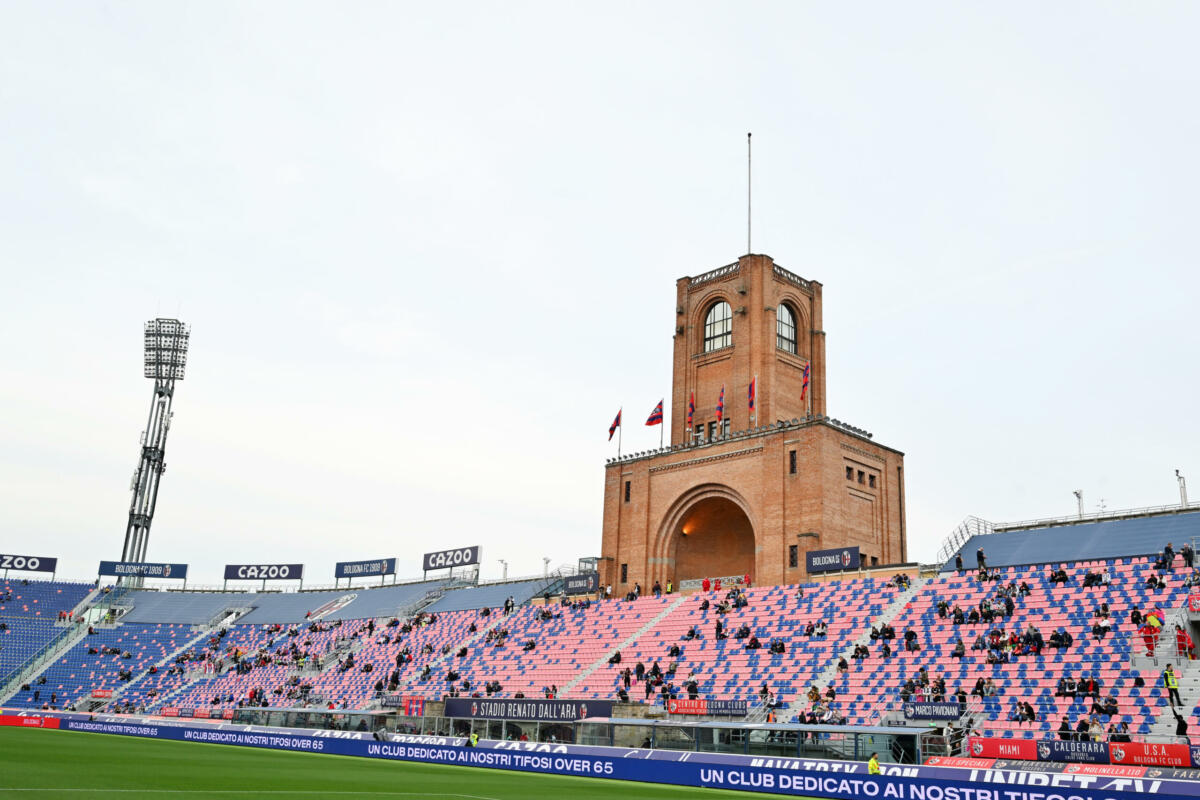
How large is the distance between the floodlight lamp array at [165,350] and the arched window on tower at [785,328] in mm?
52435

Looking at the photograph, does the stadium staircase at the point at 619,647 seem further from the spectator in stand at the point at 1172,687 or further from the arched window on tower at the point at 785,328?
the spectator in stand at the point at 1172,687

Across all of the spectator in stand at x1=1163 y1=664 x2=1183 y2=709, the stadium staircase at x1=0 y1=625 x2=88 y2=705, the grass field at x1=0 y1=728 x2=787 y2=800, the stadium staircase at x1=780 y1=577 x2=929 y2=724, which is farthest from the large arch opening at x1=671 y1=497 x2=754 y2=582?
the stadium staircase at x1=0 y1=625 x2=88 y2=705

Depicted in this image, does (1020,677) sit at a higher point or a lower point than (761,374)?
lower

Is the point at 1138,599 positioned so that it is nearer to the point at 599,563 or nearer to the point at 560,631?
the point at 560,631

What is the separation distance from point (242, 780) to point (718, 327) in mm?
52609

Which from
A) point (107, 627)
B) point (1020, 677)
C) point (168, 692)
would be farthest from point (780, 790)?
point (107, 627)

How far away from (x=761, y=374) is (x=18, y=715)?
47.3 metres

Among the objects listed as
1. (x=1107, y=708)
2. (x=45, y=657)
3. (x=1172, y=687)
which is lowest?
(x=45, y=657)

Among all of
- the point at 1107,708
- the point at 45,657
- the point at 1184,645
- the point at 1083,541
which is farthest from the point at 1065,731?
the point at 45,657

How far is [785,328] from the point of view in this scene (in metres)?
69.5

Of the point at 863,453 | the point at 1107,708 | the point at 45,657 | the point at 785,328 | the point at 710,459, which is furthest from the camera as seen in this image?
the point at 45,657

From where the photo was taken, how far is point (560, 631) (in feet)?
191

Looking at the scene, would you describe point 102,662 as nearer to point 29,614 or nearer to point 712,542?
point 29,614

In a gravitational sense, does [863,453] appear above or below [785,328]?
below
